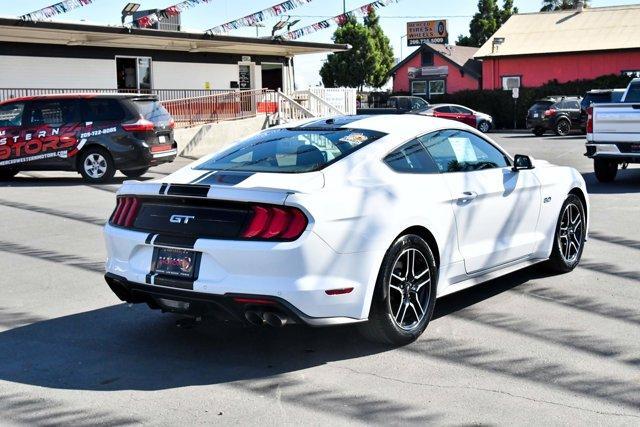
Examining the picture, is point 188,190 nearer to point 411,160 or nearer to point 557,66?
point 411,160

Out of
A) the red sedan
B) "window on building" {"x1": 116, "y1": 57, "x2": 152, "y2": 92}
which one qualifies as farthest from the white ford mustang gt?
the red sedan

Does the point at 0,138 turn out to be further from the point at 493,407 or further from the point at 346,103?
the point at 346,103

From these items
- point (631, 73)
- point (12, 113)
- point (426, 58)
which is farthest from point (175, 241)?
point (426, 58)

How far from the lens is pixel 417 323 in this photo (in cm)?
567

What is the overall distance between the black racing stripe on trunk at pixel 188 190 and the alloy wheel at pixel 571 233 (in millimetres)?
3659

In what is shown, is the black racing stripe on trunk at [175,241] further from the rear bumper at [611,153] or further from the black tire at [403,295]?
the rear bumper at [611,153]

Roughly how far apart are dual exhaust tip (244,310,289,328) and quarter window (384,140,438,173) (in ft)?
4.56

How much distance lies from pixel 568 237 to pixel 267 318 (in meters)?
3.74

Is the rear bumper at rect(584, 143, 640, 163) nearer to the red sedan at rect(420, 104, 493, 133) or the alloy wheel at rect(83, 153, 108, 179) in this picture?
the alloy wheel at rect(83, 153, 108, 179)

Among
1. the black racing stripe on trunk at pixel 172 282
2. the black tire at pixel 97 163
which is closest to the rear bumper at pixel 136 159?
the black tire at pixel 97 163

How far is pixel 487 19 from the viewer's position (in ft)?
245

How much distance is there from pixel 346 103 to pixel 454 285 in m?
26.7

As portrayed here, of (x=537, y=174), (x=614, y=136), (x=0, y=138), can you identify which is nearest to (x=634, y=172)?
(x=614, y=136)

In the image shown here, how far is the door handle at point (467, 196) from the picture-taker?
6066 mm
